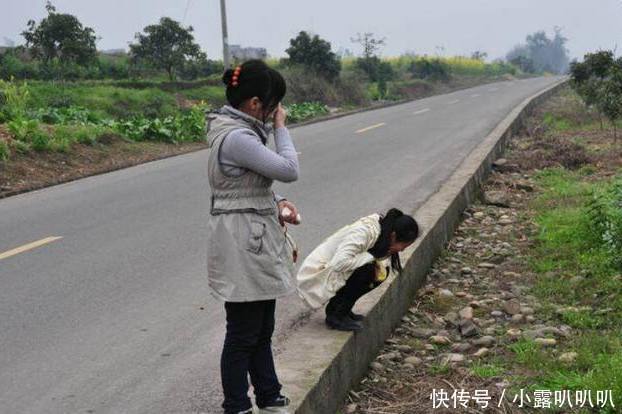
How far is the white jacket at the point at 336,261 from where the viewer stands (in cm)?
475

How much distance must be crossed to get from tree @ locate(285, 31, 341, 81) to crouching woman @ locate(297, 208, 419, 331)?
3270 cm

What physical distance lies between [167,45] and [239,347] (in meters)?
32.2

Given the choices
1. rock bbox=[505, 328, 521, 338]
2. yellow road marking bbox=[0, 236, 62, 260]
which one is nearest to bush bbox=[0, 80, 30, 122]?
yellow road marking bbox=[0, 236, 62, 260]

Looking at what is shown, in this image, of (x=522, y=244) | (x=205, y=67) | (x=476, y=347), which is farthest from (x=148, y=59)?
(x=476, y=347)

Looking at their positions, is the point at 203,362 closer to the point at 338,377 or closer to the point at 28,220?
the point at 338,377

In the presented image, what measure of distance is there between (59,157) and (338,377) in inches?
457

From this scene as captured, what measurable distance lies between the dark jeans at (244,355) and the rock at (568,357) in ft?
7.00

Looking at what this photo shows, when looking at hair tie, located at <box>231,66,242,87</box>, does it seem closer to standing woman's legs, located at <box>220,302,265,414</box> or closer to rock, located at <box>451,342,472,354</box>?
standing woman's legs, located at <box>220,302,265,414</box>

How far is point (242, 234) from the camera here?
11.2ft

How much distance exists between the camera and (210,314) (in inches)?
230

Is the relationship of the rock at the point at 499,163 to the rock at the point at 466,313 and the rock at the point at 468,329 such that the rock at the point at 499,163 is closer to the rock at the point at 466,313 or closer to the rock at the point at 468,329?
the rock at the point at 466,313

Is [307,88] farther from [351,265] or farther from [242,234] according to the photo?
[242,234]

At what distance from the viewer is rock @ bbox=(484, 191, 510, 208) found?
1036 cm

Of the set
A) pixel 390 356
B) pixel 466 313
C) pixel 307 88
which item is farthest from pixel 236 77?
pixel 307 88
